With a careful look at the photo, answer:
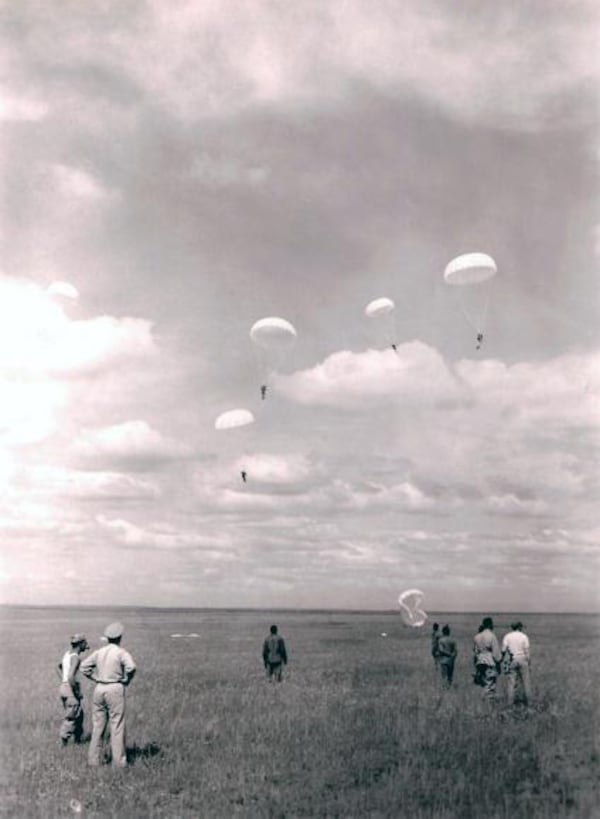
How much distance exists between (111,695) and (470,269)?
13.4 meters

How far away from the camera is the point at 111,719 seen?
38.9 feet

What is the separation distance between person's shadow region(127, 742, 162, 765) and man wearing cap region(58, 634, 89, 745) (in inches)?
41.3

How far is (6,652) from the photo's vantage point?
131ft

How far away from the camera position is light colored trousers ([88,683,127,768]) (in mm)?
11828

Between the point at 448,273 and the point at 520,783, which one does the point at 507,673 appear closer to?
the point at 520,783

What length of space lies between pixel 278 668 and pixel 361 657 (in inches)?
493

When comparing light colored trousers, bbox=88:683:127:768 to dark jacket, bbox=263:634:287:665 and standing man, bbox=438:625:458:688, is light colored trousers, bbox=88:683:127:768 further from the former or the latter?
standing man, bbox=438:625:458:688

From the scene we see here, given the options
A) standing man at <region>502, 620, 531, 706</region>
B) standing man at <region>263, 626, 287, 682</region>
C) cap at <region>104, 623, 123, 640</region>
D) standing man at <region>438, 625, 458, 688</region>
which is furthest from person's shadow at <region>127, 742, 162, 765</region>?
Answer: standing man at <region>438, 625, 458, 688</region>

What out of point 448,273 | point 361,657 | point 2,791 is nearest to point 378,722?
point 2,791

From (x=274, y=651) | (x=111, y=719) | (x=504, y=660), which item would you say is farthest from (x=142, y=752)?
(x=274, y=651)

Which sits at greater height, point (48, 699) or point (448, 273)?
point (448, 273)

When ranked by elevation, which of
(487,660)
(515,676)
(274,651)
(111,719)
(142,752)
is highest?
(487,660)

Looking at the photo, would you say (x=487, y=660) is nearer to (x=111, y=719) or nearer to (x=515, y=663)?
(x=515, y=663)

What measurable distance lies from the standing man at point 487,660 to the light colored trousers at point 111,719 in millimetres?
9256
